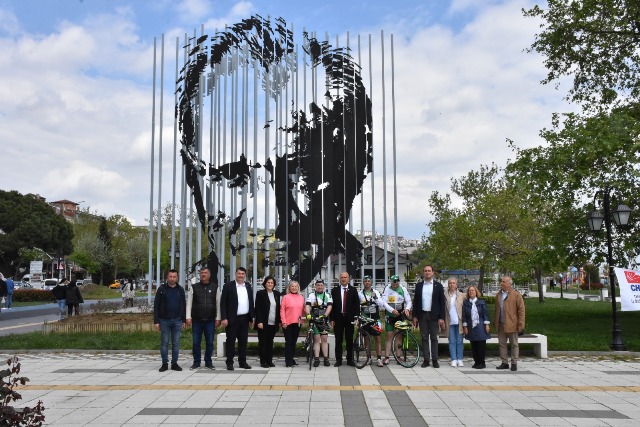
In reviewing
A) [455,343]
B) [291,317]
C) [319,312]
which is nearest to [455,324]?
[455,343]

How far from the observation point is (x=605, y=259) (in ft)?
62.7

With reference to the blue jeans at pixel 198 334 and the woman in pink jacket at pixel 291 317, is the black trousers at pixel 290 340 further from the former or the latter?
the blue jeans at pixel 198 334

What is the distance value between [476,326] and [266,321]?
3.80 metres

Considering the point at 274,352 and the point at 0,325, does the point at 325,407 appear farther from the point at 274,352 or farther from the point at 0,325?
the point at 0,325

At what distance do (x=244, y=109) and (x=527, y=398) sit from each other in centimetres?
1063

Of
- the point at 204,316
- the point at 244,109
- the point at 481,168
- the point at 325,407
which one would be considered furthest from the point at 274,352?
the point at 481,168

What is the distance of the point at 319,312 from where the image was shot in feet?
37.7

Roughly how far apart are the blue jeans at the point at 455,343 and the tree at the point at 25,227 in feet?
175

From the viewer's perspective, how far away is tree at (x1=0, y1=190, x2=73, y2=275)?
56.4 metres

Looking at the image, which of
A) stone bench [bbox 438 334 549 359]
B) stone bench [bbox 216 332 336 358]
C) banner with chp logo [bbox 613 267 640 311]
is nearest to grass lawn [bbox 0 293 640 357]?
stone bench [bbox 216 332 336 358]

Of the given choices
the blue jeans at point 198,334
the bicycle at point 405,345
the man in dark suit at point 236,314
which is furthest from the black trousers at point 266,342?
the bicycle at point 405,345

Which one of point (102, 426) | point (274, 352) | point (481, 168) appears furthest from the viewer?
point (481, 168)

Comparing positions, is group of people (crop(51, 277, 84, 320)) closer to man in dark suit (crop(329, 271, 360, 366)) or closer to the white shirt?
the white shirt

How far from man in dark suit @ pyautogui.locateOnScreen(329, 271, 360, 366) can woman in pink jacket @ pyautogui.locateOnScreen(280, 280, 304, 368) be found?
627 mm
